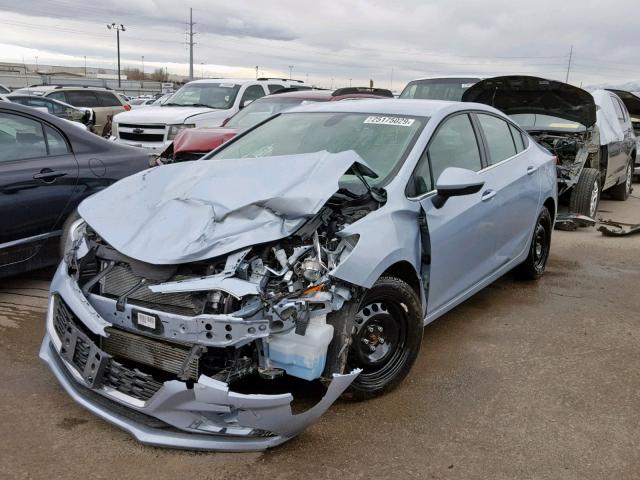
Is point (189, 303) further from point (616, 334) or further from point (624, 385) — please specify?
point (616, 334)

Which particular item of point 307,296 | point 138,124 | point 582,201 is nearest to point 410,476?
point 307,296

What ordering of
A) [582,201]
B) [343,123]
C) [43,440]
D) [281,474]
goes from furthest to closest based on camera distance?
[582,201] < [343,123] < [43,440] < [281,474]

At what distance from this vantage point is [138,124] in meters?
11.1

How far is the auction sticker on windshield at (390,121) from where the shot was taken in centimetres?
413

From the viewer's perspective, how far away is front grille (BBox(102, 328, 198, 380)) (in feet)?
9.20

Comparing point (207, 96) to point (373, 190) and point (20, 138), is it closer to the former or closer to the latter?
point (20, 138)

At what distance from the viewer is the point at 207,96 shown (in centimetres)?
1245

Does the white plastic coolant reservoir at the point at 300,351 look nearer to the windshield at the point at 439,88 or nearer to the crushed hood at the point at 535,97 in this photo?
the crushed hood at the point at 535,97

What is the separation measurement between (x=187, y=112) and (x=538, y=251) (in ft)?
24.9

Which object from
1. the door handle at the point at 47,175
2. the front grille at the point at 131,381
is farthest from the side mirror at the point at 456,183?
the door handle at the point at 47,175

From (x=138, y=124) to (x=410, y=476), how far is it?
9.68 meters

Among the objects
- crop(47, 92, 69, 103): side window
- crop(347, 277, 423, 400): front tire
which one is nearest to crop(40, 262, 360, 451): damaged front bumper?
crop(347, 277, 423, 400): front tire

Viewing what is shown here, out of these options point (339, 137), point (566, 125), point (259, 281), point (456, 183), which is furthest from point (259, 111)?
point (259, 281)

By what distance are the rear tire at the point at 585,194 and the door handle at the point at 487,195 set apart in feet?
15.5
